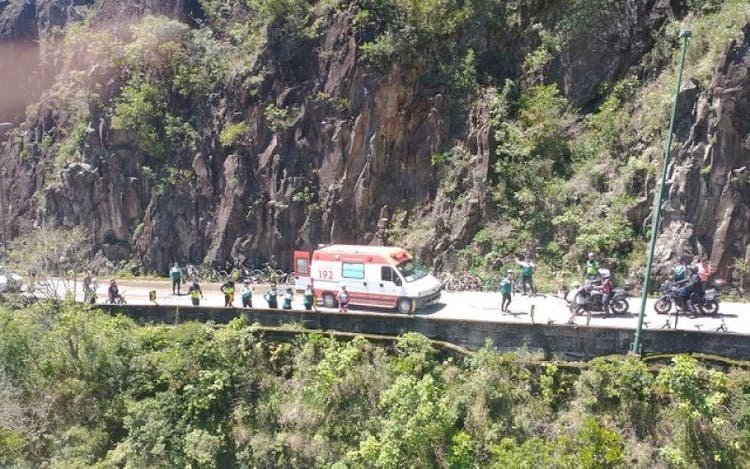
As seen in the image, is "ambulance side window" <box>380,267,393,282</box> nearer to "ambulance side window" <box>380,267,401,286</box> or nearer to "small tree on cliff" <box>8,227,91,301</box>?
"ambulance side window" <box>380,267,401,286</box>

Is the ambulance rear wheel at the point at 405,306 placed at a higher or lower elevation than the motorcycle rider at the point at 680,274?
lower

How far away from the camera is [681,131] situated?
62.0 ft

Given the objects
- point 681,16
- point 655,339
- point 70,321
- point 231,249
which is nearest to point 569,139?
point 681,16

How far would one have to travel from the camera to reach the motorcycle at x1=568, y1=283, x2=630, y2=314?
15.8 meters

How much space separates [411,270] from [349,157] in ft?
29.1

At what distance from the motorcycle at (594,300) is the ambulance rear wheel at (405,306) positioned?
5064mm

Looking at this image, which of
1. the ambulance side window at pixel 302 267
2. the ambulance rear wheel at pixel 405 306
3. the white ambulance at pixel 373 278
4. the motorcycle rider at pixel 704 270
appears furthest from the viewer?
the ambulance side window at pixel 302 267

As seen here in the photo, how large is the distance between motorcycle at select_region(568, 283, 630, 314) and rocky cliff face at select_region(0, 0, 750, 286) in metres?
3.60

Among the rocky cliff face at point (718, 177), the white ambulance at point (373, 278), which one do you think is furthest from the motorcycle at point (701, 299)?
the white ambulance at point (373, 278)

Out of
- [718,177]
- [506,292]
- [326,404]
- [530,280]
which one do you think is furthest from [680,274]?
[326,404]

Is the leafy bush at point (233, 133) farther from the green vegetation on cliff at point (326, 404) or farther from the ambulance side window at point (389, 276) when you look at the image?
the ambulance side window at point (389, 276)

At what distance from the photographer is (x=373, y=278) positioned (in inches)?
722

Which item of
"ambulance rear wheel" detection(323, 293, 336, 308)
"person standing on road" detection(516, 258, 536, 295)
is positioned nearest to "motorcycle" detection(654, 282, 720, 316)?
"person standing on road" detection(516, 258, 536, 295)

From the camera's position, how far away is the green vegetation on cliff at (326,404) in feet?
39.5
